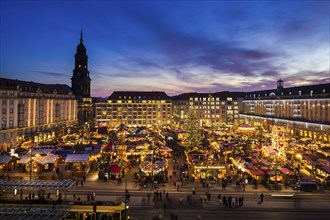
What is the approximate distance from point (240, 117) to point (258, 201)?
111275 millimetres

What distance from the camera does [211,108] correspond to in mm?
132625

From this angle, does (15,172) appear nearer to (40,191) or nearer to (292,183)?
(40,191)

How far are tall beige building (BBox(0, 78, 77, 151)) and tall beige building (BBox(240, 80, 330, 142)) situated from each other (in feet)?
240

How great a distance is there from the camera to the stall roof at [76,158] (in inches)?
1549

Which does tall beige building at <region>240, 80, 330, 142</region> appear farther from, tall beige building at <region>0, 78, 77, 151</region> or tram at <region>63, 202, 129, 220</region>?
tall beige building at <region>0, 78, 77, 151</region>

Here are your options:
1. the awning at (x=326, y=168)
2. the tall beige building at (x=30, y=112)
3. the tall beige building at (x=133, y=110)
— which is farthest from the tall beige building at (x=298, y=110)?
the tall beige building at (x=30, y=112)

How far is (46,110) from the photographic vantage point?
8112cm

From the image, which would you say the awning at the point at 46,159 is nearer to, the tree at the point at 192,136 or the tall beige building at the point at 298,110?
the tree at the point at 192,136

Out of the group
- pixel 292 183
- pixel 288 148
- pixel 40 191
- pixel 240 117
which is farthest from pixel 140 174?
pixel 240 117

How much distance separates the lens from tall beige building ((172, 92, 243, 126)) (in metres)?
132

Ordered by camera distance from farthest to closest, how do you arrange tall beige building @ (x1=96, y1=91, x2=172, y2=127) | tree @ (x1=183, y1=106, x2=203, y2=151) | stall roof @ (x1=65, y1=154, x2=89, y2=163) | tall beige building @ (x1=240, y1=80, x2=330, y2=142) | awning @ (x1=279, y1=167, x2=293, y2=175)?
tall beige building @ (x1=96, y1=91, x2=172, y2=127) < tall beige building @ (x1=240, y1=80, x2=330, y2=142) < tree @ (x1=183, y1=106, x2=203, y2=151) < stall roof @ (x1=65, y1=154, x2=89, y2=163) < awning @ (x1=279, y1=167, x2=293, y2=175)

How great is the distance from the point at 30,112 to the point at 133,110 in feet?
191

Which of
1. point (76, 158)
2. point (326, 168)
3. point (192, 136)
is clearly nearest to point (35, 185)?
point (76, 158)

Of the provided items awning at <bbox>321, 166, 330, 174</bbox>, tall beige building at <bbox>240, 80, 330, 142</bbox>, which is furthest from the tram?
tall beige building at <bbox>240, 80, 330, 142</bbox>
